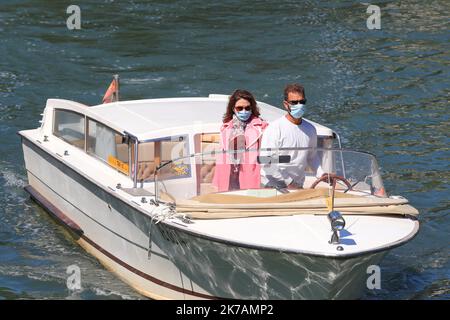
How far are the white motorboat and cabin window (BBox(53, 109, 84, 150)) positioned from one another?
0.11ft

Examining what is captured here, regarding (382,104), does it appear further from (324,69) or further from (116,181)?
(116,181)

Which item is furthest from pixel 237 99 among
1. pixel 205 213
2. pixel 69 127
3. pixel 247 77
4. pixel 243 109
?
pixel 247 77

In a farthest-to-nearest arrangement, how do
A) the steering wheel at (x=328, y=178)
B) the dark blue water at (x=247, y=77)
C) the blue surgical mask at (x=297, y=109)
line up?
1. the dark blue water at (x=247, y=77)
2. the blue surgical mask at (x=297, y=109)
3. the steering wheel at (x=328, y=178)

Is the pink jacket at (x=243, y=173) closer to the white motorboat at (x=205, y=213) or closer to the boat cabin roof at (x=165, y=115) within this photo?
the white motorboat at (x=205, y=213)

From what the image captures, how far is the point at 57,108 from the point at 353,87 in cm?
738

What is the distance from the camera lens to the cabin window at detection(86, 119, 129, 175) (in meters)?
11.1

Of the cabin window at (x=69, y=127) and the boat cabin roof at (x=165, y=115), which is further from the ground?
the boat cabin roof at (x=165, y=115)

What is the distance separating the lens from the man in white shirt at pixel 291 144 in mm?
9922

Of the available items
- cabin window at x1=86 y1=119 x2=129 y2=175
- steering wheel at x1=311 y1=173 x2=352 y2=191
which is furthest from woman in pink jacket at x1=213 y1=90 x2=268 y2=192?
cabin window at x1=86 y1=119 x2=129 y2=175

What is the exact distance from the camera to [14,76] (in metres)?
19.0

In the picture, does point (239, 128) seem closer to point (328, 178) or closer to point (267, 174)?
point (267, 174)

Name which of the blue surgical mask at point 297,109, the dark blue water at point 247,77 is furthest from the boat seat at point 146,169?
the blue surgical mask at point 297,109

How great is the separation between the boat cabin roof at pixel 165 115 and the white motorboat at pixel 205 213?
14 mm

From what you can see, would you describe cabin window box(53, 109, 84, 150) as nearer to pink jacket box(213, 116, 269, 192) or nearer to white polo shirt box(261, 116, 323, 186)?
pink jacket box(213, 116, 269, 192)
